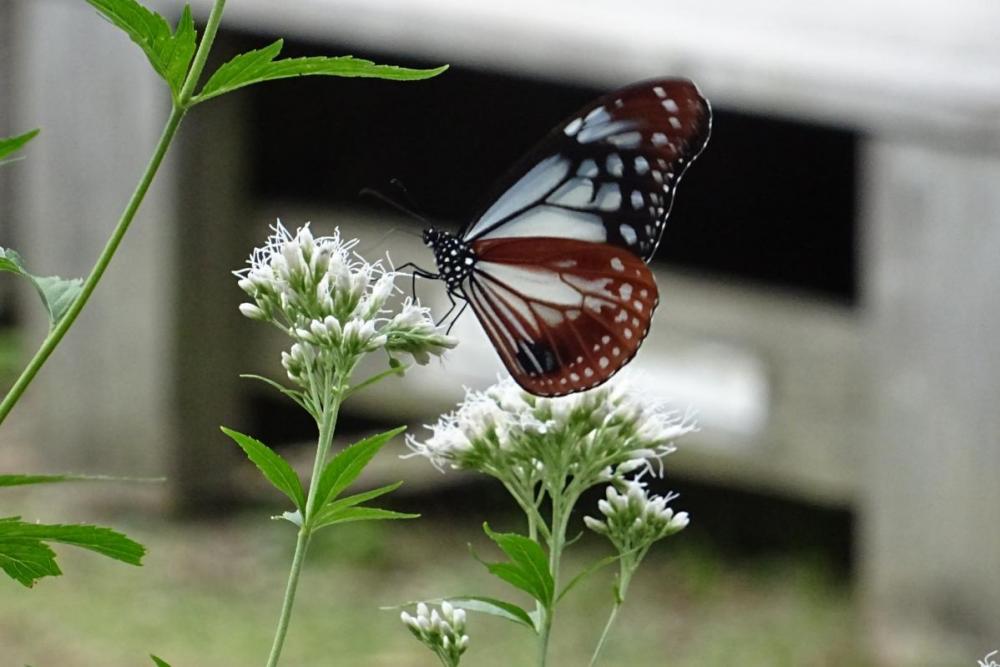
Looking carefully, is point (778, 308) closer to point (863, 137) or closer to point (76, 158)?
point (863, 137)

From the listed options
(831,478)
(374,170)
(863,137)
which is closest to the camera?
(863,137)

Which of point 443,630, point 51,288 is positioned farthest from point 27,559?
point 443,630

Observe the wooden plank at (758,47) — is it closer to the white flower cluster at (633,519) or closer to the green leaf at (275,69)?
the white flower cluster at (633,519)

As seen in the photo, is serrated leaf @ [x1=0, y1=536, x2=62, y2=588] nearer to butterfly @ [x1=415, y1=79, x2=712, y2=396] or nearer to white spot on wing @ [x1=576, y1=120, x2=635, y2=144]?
butterfly @ [x1=415, y1=79, x2=712, y2=396]

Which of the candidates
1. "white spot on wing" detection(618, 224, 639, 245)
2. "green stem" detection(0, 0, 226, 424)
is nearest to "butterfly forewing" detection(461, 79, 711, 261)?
"white spot on wing" detection(618, 224, 639, 245)

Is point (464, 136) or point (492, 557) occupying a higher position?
point (464, 136)

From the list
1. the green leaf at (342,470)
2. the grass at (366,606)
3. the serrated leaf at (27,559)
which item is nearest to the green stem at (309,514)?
the green leaf at (342,470)

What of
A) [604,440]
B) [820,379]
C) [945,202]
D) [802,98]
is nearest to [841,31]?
[802,98]
